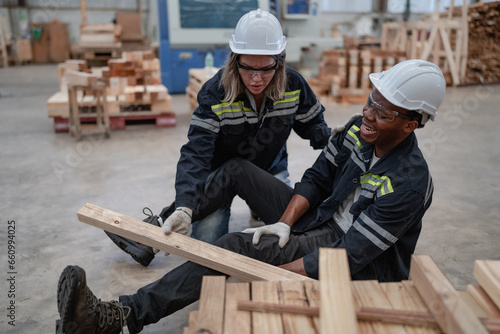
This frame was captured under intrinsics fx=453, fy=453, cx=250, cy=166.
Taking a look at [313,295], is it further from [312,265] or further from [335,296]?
[312,265]

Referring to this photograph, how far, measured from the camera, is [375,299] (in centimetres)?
147

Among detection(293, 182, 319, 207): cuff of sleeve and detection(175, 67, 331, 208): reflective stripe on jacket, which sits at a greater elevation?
detection(175, 67, 331, 208): reflective stripe on jacket

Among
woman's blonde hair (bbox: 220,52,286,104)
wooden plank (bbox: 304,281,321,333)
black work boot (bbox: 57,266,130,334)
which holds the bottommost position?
black work boot (bbox: 57,266,130,334)

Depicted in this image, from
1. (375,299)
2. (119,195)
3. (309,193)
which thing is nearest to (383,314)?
(375,299)

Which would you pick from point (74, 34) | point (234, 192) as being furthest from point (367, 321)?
point (74, 34)

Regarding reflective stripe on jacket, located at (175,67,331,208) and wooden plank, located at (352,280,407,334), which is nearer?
wooden plank, located at (352,280,407,334)

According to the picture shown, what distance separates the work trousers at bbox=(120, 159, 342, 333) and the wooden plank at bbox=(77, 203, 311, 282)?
2.8 inches

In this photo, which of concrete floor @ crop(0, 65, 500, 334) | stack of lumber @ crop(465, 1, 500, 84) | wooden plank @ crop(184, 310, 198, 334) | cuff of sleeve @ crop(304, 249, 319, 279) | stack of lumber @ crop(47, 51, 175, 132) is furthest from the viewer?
stack of lumber @ crop(465, 1, 500, 84)

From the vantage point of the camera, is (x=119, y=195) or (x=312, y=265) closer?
(x=312, y=265)

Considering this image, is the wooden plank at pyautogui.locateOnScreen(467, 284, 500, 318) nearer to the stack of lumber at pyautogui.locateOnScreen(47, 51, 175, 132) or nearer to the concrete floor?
the concrete floor

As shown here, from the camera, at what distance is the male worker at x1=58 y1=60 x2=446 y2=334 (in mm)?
1980

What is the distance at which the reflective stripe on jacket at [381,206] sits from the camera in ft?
6.51

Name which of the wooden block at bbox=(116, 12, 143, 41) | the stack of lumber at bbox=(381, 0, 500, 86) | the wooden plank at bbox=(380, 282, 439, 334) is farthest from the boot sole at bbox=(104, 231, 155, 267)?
the wooden block at bbox=(116, 12, 143, 41)

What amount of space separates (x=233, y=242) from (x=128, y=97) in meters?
4.70
